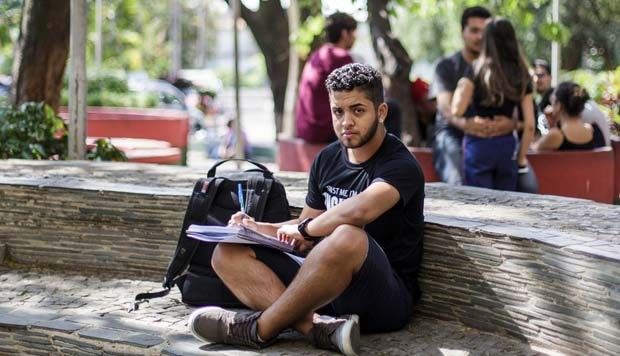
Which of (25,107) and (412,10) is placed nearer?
(25,107)

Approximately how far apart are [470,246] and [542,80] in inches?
228

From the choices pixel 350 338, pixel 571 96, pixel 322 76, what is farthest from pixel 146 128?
pixel 350 338

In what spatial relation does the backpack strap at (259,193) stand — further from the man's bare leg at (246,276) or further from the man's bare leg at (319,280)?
the man's bare leg at (319,280)

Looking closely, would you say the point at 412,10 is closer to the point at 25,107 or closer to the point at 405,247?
the point at 25,107

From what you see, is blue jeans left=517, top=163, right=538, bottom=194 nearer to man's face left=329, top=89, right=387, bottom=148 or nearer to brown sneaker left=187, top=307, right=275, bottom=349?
man's face left=329, top=89, right=387, bottom=148

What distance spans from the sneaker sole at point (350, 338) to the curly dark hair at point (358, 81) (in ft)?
3.16

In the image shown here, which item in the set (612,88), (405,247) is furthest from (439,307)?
(612,88)

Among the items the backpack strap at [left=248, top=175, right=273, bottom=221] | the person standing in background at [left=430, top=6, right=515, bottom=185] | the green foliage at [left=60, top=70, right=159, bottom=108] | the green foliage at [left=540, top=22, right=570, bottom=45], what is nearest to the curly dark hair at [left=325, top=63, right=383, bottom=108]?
the backpack strap at [left=248, top=175, right=273, bottom=221]

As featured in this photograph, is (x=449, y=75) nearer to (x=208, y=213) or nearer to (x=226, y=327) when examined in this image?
(x=208, y=213)

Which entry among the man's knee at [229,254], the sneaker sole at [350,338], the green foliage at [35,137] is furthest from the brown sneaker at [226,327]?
the green foliage at [35,137]

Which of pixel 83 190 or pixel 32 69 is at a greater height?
pixel 32 69

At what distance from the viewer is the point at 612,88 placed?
10.7 metres

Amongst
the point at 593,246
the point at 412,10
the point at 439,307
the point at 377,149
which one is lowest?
the point at 439,307

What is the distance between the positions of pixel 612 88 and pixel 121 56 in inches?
1601
